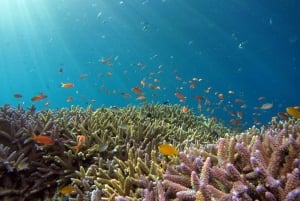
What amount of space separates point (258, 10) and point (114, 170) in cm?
4957

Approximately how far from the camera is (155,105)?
10.9m

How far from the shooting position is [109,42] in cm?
8219

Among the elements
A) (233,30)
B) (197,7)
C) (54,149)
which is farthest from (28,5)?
(54,149)

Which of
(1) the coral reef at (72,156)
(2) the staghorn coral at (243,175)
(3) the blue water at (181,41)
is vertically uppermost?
(3) the blue water at (181,41)

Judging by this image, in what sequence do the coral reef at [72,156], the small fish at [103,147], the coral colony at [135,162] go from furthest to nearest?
the small fish at [103,147]
the coral reef at [72,156]
the coral colony at [135,162]

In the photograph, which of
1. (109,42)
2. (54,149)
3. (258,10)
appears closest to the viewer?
(54,149)

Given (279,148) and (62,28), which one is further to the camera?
(62,28)

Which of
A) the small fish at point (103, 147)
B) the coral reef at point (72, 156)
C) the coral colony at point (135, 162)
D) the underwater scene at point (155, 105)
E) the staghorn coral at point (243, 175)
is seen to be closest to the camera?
the staghorn coral at point (243, 175)

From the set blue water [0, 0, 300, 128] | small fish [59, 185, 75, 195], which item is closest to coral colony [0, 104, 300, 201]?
small fish [59, 185, 75, 195]

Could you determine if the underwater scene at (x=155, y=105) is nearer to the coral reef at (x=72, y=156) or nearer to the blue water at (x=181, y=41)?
the coral reef at (x=72, y=156)

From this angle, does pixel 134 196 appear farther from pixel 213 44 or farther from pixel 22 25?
pixel 22 25

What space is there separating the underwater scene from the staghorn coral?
0.01m

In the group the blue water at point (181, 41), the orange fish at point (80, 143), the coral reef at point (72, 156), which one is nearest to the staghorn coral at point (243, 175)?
the coral reef at point (72, 156)

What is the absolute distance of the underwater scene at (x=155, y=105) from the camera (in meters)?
3.20
